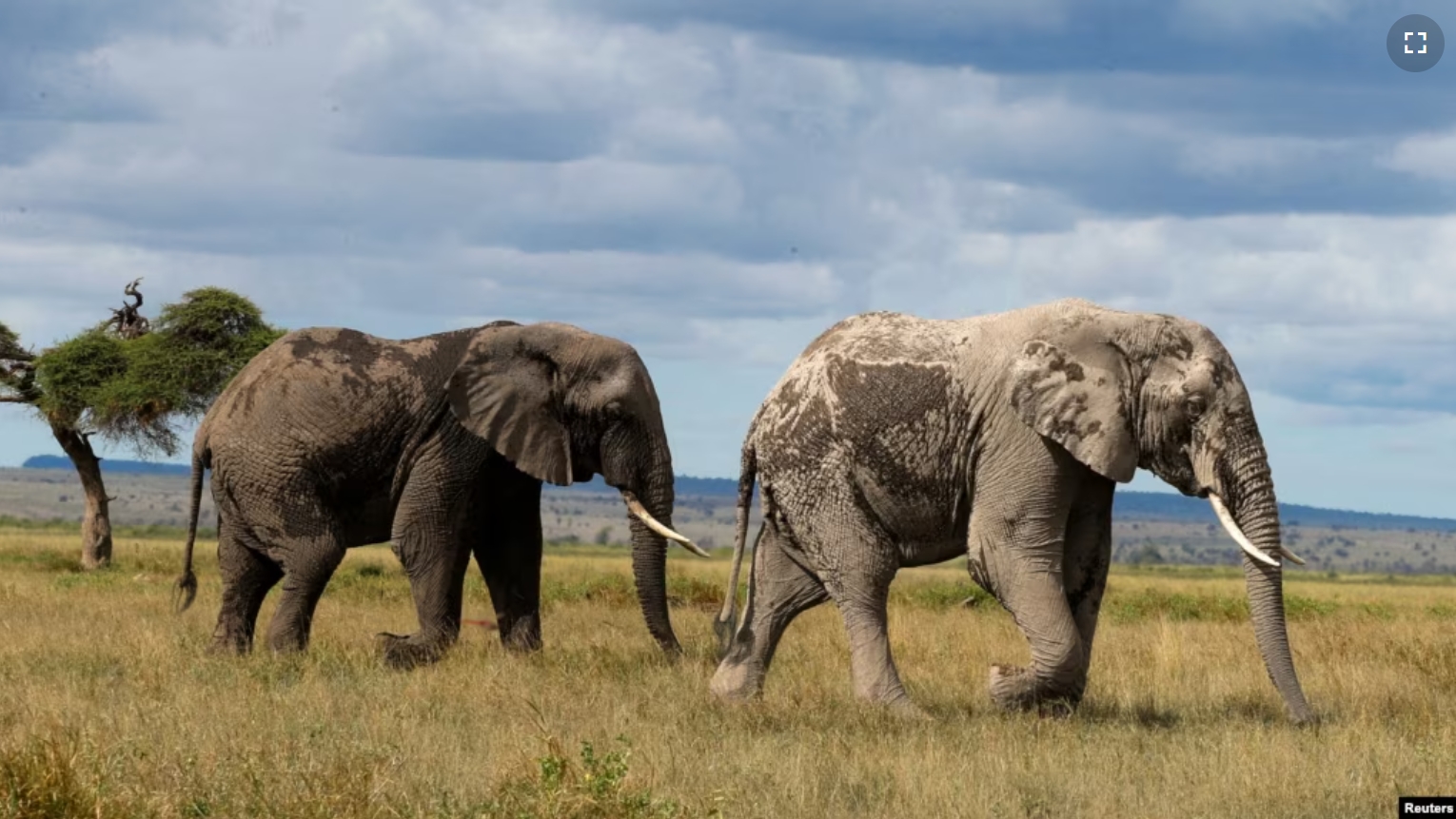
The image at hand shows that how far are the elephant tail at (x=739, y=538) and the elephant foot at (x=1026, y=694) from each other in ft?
5.98

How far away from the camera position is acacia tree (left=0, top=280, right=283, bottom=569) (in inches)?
1444

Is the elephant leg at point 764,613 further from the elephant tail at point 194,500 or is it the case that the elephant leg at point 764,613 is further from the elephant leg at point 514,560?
the elephant tail at point 194,500

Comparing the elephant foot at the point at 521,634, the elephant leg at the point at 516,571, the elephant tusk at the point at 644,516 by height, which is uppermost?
the elephant tusk at the point at 644,516

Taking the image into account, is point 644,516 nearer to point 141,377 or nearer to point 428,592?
point 428,592

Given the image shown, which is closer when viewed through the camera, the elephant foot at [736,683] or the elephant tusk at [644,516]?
the elephant foot at [736,683]

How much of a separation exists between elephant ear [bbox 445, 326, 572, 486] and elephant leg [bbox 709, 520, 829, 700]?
7.43 feet

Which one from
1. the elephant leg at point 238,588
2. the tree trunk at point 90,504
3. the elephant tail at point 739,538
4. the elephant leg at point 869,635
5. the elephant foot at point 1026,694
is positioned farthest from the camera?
the tree trunk at point 90,504

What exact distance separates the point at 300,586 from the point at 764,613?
4.37 meters

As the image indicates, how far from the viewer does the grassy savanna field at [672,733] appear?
8391 millimetres

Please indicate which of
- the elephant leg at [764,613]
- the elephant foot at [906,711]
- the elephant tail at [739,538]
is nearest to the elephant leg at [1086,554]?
the elephant foot at [906,711]

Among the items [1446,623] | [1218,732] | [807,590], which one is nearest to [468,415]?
[807,590]

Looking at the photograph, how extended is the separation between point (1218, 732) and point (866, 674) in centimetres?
221

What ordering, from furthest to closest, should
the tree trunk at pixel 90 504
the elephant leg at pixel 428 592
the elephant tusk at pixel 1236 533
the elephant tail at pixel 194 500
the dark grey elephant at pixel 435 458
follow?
the tree trunk at pixel 90 504 → the elephant tail at pixel 194 500 → the dark grey elephant at pixel 435 458 → the elephant leg at pixel 428 592 → the elephant tusk at pixel 1236 533

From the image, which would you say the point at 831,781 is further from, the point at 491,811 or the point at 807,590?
the point at 807,590
